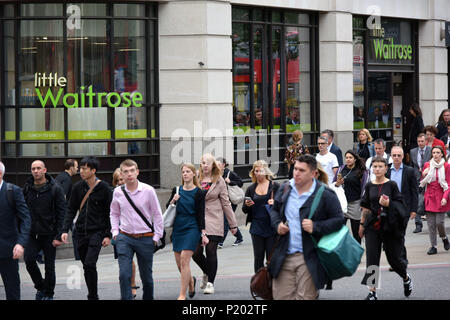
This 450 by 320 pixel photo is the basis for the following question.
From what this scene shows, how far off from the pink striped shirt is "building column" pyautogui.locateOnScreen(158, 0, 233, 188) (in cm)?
806

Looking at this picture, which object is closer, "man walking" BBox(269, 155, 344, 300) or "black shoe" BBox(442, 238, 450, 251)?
"man walking" BBox(269, 155, 344, 300)

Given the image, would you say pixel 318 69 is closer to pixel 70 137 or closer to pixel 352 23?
pixel 352 23

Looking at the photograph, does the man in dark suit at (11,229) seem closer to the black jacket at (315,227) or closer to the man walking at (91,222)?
the man walking at (91,222)

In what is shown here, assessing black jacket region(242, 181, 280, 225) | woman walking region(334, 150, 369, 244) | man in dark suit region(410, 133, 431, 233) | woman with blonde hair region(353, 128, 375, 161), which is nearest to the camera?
black jacket region(242, 181, 280, 225)

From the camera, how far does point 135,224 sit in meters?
10.2

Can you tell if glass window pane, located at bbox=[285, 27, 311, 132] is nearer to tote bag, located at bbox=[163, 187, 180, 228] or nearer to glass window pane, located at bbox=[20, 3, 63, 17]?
glass window pane, located at bbox=[20, 3, 63, 17]

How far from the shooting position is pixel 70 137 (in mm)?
18172

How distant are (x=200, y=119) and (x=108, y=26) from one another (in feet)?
8.77

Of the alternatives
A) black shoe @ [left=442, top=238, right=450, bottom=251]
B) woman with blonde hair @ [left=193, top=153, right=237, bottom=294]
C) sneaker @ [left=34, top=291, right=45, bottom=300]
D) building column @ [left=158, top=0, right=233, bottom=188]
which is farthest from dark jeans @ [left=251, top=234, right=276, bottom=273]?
building column @ [left=158, top=0, right=233, bottom=188]

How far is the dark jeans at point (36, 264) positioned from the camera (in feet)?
37.7

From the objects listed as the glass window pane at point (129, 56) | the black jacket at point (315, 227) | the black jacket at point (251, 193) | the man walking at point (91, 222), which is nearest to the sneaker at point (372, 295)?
the black jacket at point (251, 193)

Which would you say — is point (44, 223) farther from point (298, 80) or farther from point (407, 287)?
point (298, 80)

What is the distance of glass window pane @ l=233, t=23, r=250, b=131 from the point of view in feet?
65.5
